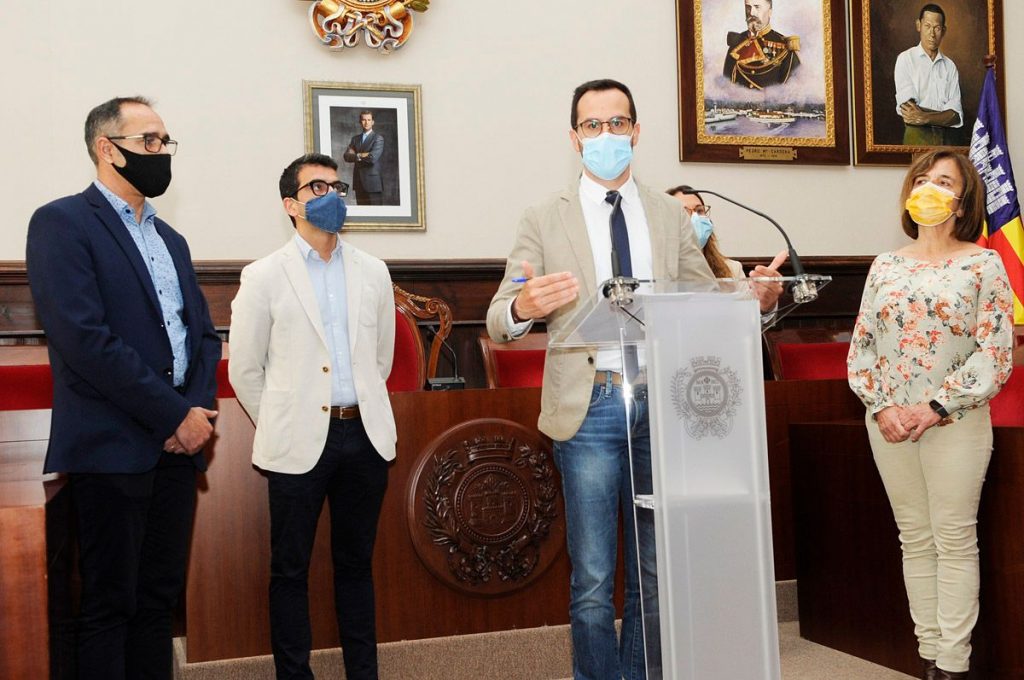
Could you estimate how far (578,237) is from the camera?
2211 mm

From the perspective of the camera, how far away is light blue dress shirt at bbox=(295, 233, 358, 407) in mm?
2709

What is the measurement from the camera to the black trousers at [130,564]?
2.19 metres

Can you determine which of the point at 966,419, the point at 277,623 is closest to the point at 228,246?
the point at 277,623

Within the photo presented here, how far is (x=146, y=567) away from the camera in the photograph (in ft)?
7.80

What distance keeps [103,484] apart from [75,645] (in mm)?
389

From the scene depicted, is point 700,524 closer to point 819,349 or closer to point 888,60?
point 819,349

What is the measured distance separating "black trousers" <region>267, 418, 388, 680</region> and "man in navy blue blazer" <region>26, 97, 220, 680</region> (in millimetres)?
280

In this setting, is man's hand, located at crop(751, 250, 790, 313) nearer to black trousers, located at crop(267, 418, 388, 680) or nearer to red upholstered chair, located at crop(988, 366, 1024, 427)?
black trousers, located at crop(267, 418, 388, 680)

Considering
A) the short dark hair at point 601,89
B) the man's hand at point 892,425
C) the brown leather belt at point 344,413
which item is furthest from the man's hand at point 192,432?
the man's hand at point 892,425

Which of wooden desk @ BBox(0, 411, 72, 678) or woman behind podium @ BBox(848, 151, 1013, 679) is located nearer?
wooden desk @ BBox(0, 411, 72, 678)

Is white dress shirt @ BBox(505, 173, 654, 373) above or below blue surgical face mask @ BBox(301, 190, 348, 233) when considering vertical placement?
below

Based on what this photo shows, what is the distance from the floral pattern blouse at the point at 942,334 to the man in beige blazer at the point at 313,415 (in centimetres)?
141

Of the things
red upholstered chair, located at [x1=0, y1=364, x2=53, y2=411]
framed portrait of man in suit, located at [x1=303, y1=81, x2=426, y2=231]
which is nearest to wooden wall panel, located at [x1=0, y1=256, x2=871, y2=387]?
framed portrait of man in suit, located at [x1=303, y1=81, x2=426, y2=231]

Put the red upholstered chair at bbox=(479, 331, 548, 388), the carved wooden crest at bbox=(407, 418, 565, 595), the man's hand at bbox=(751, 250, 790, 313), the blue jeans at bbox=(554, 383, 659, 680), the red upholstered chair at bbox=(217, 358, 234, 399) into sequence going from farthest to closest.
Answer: the red upholstered chair at bbox=(479, 331, 548, 388) → the red upholstered chair at bbox=(217, 358, 234, 399) → the carved wooden crest at bbox=(407, 418, 565, 595) → the blue jeans at bbox=(554, 383, 659, 680) → the man's hand at bbox=(751, 250, 790, 313)
